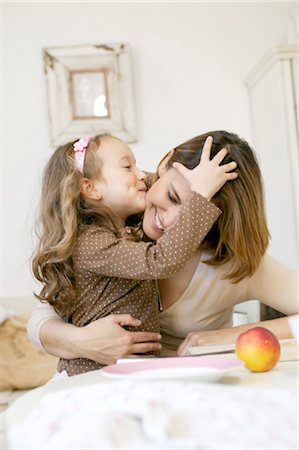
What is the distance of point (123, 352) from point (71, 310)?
15 cm

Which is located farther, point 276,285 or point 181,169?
point 276,285

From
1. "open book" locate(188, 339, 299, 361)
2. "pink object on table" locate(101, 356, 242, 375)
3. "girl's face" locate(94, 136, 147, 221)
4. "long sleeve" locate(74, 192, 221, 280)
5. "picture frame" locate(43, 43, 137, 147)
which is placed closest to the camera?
"pink object on table" locate(101, 356, 242, 375)

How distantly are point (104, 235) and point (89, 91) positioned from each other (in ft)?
4.75

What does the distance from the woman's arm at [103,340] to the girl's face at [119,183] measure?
24 centimetres

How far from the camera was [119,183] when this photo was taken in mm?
1271

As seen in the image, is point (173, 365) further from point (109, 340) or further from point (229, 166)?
point (229, 166)

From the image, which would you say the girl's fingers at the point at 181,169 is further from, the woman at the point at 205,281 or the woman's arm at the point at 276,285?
the woman's arm at the point at 276,285

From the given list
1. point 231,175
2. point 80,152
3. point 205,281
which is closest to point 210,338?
point 205,281

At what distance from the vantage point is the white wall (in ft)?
8.10

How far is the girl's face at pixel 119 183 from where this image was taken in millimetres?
1271

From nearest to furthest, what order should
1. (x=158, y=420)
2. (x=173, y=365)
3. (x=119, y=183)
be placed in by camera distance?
(x=158, y=420) → (x=173, y=365) → (x=119, y=183)

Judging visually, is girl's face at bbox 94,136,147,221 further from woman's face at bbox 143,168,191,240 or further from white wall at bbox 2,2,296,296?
white wall at bbox 2,2,296,296

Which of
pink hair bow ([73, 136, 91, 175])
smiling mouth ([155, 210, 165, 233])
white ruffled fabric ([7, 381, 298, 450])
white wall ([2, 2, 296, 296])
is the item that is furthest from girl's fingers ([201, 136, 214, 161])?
white wall ([2, 2, 296, 296])

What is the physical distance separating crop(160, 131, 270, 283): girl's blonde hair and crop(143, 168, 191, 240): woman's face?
1.4 inches
